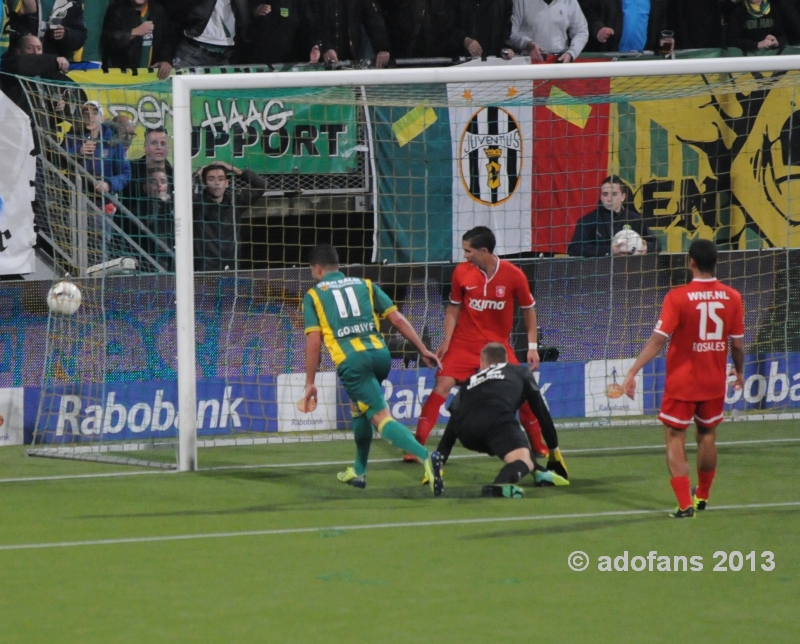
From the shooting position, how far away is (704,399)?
7.35 meters

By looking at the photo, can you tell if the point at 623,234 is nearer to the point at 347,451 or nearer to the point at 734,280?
the point at 734,280

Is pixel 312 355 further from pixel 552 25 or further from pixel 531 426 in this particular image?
pixel 552 25

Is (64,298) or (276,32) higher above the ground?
(276,32)

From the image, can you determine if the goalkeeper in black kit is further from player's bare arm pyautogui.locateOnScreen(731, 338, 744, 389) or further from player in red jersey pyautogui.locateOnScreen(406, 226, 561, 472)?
player's bare arm pyautogui.locateOnScreen(731, 338, 744, 389)

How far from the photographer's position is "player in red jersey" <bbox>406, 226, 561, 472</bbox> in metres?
9.17

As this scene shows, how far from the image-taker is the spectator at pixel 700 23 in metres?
15.3

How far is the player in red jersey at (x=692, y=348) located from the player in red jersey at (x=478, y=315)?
1.77 meters

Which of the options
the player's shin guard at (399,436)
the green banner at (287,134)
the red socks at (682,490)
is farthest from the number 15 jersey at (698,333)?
the green banner at (287,134)

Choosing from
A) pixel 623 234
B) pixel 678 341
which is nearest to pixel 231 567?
pixel 678 341

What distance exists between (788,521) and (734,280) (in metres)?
5.75

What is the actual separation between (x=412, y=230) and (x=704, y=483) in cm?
564

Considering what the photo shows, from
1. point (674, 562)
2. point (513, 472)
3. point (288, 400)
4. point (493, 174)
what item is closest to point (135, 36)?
point (493, 174)

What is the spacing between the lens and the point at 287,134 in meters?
12.9

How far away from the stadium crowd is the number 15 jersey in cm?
729
